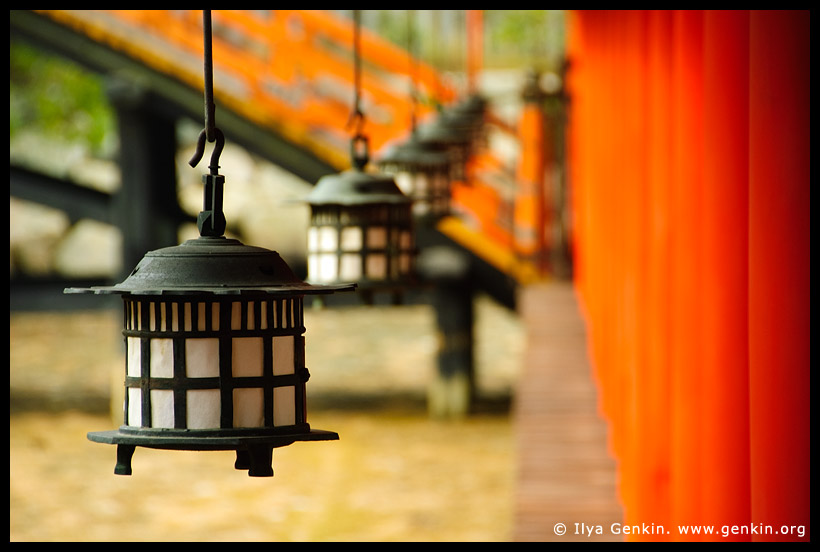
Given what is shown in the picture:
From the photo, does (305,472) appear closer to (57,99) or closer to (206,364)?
(206,364)

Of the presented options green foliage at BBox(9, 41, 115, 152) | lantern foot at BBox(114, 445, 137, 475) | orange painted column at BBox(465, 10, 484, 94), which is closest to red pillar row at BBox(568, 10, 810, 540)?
lantern foot at BBox(114, 445, 137, 475)

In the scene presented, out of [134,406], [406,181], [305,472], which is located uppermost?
[406,181]

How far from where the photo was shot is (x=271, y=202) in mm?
16469

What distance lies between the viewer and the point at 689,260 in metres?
2.90

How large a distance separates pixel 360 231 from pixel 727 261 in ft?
5.67

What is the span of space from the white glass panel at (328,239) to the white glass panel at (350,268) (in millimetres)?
56

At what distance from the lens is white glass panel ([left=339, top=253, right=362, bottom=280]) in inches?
160

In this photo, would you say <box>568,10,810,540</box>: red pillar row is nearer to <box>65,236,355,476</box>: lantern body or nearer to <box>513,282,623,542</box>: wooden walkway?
<box>513,282,623,542</box>: wooden walkway

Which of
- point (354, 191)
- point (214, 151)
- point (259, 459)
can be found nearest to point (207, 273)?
point (214, 151)

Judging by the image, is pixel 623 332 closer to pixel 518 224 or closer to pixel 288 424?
pixel 288 424

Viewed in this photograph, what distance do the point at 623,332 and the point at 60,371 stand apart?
12.1 meters

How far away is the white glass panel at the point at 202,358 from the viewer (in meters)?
2.25

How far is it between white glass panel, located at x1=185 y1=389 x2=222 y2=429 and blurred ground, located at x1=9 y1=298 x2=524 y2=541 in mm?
6086
